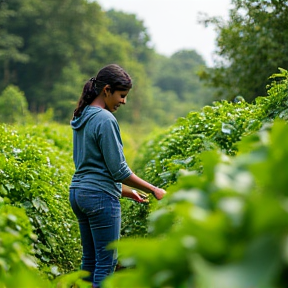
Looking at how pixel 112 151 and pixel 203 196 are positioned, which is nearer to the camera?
pixel 203 196

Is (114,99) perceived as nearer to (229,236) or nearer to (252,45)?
(229,236)

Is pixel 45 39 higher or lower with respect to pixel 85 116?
lower

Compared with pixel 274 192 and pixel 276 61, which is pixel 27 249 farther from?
pixel 276 61

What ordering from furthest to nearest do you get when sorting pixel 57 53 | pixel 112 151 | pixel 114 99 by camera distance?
pixel 57 53, pixel 114 99, pixel 112 151

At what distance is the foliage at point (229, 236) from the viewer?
109cm

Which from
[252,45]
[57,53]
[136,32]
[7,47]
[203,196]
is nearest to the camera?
[203,196]

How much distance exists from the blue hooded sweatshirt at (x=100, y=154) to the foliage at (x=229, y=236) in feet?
6.71

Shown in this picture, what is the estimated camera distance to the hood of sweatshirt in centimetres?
361

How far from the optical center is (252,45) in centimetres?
1241

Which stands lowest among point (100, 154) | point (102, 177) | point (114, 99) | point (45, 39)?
point (45, 39)

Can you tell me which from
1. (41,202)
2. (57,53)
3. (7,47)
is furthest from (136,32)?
(41,202)

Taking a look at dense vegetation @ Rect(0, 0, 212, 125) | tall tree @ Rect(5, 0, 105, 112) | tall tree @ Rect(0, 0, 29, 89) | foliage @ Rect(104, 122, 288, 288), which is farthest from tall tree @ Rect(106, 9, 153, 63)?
foliage @ Rect(104, 122, 288, 288)

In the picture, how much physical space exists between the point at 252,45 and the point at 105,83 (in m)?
9.33

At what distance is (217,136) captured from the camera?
12.7ft
